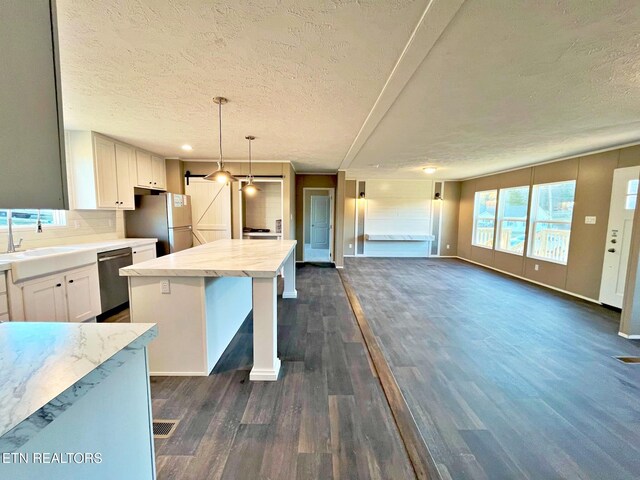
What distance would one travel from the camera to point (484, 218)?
686 centimetres

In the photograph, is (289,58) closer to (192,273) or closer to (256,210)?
(192,273)

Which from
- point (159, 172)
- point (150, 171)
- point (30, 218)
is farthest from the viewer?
point (159, 172)

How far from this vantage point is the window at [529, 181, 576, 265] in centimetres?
461

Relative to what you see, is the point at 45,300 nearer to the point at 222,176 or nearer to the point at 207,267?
the point at 207,267

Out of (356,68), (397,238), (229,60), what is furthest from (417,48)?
(397,238)

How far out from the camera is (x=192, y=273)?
2018 mm

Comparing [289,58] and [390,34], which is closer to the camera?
[390,34]

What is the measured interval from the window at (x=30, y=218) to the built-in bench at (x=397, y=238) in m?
6.44

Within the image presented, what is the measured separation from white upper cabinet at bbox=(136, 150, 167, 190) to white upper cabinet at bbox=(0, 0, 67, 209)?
3938mm

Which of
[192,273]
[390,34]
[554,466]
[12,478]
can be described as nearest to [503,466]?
[554,466]

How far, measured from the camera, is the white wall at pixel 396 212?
784 cm

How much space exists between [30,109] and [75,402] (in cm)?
77

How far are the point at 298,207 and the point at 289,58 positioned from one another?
17.3 feet

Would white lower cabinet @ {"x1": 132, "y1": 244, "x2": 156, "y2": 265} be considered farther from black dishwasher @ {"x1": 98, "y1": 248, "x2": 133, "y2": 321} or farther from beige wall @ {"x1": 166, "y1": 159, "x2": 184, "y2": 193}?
beige wall @ {"x1": 166, "y1": 159, "x2": 184, "y2": 193}
